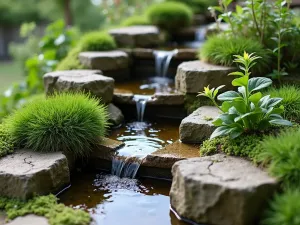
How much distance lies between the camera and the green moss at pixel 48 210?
9.87 feet

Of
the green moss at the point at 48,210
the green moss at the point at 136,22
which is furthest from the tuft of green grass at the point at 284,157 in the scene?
the green moss at the point at 136,22

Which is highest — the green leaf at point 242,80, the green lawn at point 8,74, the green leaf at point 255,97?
the green leaf at point 242,80

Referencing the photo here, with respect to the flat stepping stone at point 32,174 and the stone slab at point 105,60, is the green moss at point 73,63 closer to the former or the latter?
the stone slab at point 105,60

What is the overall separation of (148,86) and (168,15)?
2.48 m

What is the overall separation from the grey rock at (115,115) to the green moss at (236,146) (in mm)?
1418

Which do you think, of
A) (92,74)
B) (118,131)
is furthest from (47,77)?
(118,131)

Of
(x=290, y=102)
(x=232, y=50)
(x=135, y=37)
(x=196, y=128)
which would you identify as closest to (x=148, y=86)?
(x=135, y=37)

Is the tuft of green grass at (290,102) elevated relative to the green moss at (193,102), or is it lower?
elevated

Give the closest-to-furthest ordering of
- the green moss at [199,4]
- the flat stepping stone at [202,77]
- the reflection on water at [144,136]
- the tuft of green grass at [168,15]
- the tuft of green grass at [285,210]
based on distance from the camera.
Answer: the tuft of green grass at [285,210] < the reflection on water at [144,136] < the flat stepping stone at [202,77] < the tuft of green grass at [168,15] < the green moss at [199,4]

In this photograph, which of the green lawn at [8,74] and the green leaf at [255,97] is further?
the green lawn at [8,74]

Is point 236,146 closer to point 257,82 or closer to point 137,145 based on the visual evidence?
point 257,82

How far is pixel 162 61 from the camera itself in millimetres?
6320

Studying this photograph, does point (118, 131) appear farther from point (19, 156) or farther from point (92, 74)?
point (19, 156)

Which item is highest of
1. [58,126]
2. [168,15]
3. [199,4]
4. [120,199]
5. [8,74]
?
[199,4]
